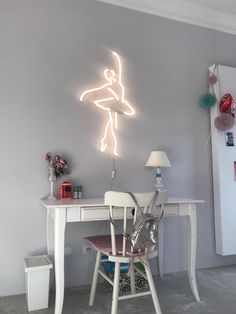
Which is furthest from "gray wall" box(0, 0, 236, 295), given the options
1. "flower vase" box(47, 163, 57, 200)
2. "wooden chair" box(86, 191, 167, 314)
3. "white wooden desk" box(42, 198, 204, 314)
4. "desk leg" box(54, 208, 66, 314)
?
"wooden chair" box(86, 191, 167, 314)

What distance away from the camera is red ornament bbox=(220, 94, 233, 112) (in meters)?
2.68

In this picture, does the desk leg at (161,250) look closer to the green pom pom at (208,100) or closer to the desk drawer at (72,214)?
the desk drawer at (72,214)

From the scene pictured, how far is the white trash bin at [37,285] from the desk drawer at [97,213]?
17.9 inches

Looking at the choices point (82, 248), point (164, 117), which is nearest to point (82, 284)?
point (82, 248)

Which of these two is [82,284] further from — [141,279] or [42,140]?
[42,140]

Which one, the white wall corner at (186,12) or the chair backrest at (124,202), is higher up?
the white wall corner at (186,12)

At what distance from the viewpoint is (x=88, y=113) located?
243cm

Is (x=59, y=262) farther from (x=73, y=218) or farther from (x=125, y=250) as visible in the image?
(x=125, y=250)

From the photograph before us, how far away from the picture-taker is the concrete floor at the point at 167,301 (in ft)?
6.00

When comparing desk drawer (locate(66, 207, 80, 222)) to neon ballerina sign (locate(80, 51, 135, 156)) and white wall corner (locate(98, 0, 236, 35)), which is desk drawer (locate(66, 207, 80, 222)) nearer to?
neon ballerina sign (locate(80, 51, 135, 156))

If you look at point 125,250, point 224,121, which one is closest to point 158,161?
point 224,121

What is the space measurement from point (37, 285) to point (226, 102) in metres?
2.27

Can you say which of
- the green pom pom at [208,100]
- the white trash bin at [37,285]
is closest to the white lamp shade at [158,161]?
the green pom pom at [208,100]

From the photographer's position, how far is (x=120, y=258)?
1.64 meters
